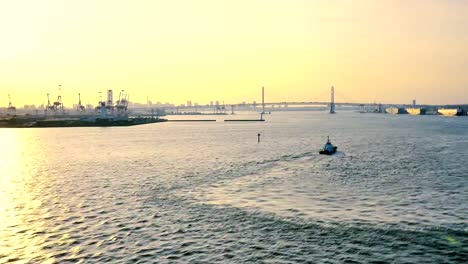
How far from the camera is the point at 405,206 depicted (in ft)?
124

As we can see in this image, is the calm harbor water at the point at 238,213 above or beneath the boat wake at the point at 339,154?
above

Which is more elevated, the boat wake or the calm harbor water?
the calm harbor water

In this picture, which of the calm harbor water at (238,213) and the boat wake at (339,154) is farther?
the boat wake at (339,154)

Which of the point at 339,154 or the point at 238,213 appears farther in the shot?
the point at 339,154

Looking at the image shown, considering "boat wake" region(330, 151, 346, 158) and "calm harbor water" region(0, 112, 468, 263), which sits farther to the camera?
"boat wake" region(330, 151, 346, 158)

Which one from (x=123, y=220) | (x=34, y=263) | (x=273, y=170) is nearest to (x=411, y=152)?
(x=273, y=170)

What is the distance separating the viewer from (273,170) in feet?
208

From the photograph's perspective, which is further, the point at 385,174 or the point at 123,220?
the point at 385,174

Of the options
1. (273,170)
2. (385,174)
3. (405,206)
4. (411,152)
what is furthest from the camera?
(411,152)

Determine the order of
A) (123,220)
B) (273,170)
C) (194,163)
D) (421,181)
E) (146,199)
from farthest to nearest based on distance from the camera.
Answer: (194,163) < (273,170) < (421,181) < (146,199) < (123,220)

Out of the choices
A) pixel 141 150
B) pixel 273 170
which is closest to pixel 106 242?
pixel 273 170

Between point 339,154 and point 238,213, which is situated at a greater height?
point 238,213

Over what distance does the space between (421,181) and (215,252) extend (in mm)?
35183

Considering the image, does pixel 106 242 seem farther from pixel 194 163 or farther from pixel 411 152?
pixel 411 152
